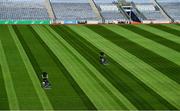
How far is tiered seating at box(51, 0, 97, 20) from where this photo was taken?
75688 mm

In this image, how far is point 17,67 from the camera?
120 ft

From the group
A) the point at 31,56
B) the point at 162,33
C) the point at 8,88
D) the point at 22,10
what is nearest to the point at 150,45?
the point at 162,33

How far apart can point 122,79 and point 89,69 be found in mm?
4078

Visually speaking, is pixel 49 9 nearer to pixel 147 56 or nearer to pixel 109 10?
→ pixel 109 10

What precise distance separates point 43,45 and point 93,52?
631cm

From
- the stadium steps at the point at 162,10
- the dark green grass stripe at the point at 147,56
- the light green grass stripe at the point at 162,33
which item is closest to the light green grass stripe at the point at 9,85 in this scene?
the dark green grass stripe at the point at 147,56

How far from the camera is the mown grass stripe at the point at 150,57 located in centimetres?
3619

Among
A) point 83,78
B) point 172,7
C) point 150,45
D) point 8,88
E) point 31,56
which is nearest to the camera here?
point 8,88

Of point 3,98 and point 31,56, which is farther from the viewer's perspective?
point 31,56

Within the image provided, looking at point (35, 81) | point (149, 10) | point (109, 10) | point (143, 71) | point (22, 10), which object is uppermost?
point (35, 81)

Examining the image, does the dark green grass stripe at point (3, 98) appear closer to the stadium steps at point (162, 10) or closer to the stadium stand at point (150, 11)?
the stadium stand at point (150, 11)

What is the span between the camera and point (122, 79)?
33.5 metres

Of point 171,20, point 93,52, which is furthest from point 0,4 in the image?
point 93,52

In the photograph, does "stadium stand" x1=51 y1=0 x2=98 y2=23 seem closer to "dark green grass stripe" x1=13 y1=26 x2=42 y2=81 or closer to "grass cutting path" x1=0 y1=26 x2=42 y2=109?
"dark green grass stripe" x1=13 y1=26 x2=42 y2=81
